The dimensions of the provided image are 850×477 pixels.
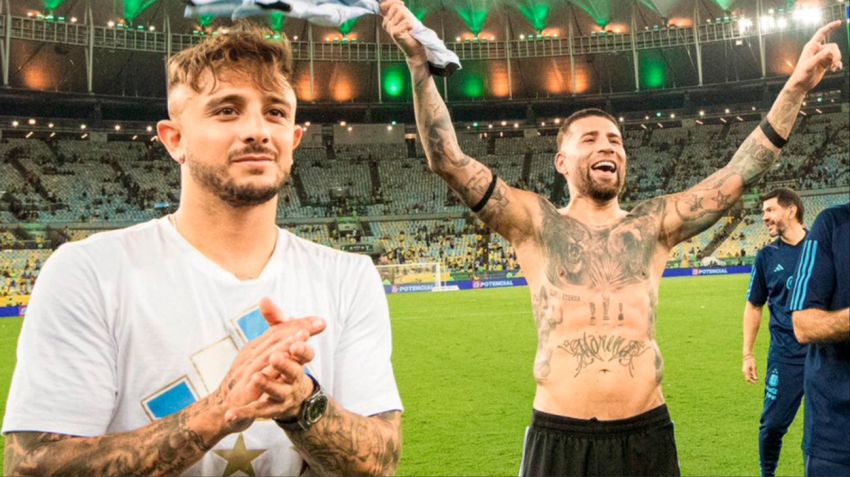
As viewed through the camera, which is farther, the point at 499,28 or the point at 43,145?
the point at 499,28

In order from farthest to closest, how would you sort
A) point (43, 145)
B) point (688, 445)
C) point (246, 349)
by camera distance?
point (43, 145)
point (688, 445)
point (246, 349)

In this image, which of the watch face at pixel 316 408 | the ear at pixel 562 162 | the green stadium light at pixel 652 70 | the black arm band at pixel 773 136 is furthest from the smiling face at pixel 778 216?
the green stadium light at pixel 652 70

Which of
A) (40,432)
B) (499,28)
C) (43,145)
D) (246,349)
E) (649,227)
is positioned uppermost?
(499,28)

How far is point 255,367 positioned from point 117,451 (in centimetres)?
46

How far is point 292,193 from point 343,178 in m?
4.19

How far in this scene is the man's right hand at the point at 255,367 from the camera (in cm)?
161

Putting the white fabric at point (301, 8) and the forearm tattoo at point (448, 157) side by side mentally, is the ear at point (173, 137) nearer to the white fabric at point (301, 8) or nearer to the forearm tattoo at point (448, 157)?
the white fabric at point (301, 8)

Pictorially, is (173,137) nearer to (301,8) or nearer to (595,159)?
(301,8)

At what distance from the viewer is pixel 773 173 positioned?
1753 inches

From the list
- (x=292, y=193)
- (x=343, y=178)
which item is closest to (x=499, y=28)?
(x=343, y=178)

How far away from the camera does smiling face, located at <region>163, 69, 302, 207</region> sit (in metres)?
2.00

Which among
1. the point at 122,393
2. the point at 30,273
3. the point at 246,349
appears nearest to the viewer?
the point at 246,349

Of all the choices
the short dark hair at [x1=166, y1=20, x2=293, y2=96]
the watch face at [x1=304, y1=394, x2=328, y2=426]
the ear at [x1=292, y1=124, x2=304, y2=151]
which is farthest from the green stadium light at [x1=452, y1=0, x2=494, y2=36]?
the watch face at [x1=304, y1=394, x2=328, y2=426]

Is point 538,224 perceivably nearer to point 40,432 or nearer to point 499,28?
point 40,432
